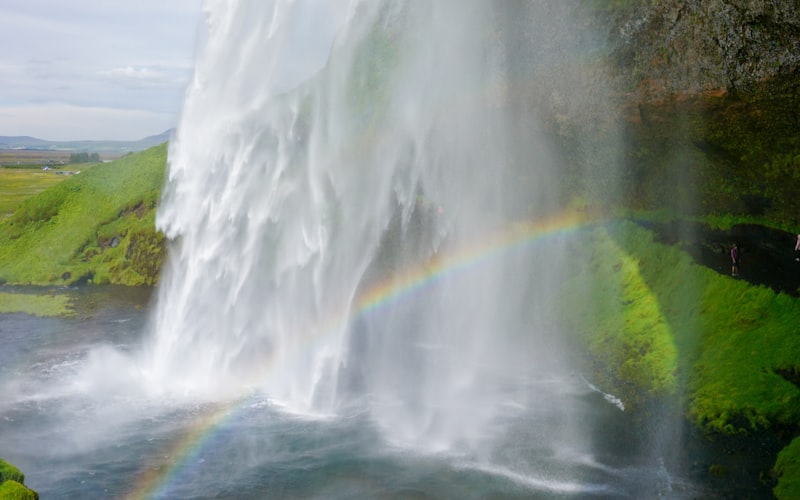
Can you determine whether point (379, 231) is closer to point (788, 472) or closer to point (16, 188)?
point (788, 472)

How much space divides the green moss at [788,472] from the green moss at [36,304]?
32.4 metres

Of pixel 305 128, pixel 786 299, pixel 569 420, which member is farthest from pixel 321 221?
pixel 786 299

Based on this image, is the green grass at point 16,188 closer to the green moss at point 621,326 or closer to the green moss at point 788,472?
the green moss at point 621,326

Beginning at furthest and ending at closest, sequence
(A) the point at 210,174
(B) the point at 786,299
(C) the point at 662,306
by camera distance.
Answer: (A) the point at 210,174
(C) the point at 662,306
(B) the point at 786,299

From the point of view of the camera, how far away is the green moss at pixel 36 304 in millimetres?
36312

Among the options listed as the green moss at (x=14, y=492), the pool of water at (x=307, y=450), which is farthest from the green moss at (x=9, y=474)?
the pool of water at (x=307, y=450)

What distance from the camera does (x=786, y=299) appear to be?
22422mm

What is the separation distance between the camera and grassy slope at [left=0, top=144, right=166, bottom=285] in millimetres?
45156

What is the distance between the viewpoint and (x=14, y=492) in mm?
13961

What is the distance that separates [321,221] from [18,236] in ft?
113

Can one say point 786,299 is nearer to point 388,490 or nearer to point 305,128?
point 388,490

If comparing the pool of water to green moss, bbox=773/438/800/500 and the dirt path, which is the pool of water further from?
the dirt path

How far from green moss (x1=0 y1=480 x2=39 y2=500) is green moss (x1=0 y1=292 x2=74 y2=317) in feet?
76.1

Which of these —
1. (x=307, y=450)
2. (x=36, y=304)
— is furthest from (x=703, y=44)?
(x=36, y=304)
